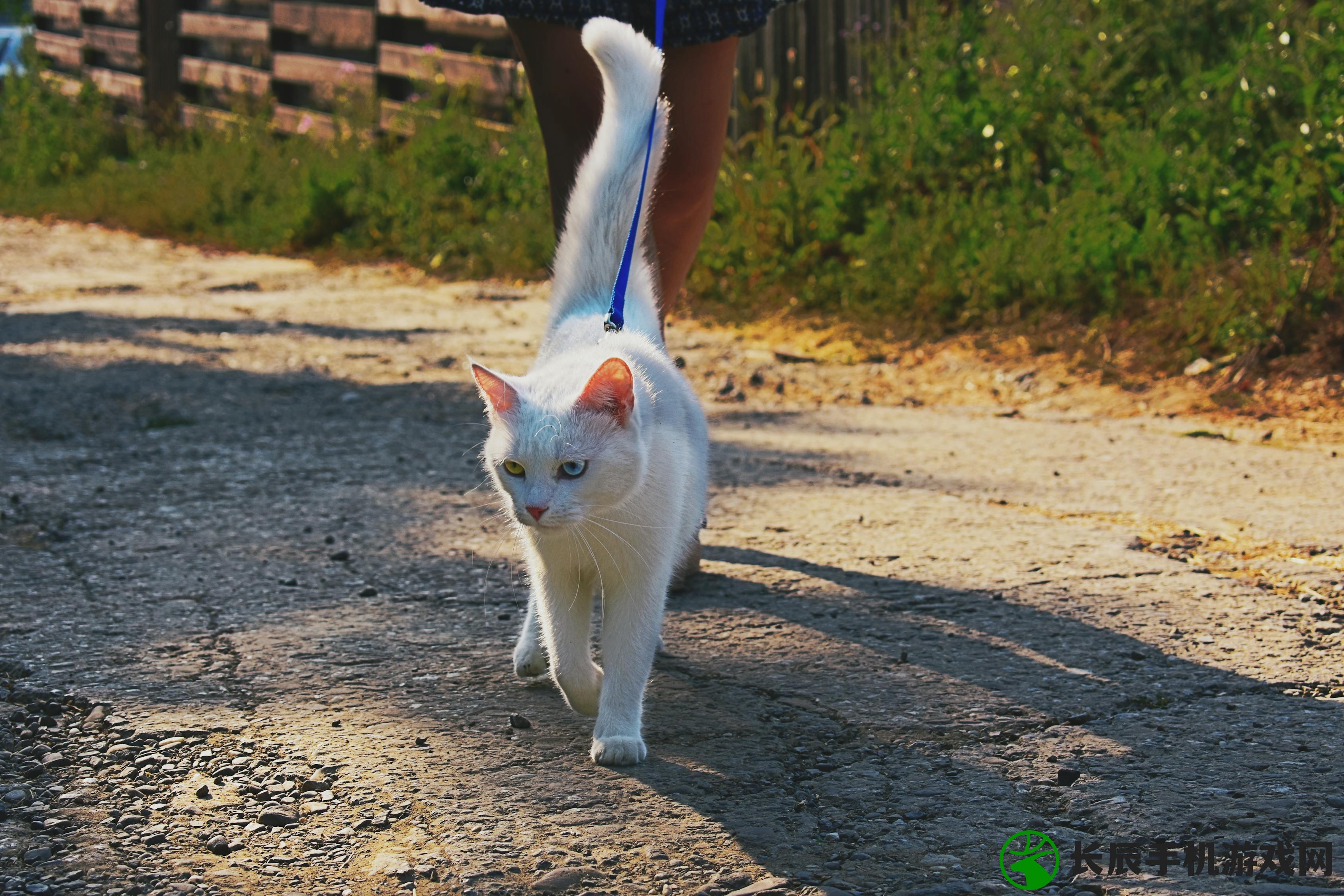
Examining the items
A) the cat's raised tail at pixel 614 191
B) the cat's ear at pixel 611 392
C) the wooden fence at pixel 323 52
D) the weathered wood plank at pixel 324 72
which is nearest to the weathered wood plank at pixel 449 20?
the wooden fence at pixel 323 52

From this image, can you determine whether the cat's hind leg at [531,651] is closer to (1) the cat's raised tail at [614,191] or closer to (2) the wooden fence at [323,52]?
(1) the cat's raised tail at [614,191]

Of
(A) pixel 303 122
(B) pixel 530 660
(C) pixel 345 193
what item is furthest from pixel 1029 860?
(A) pixel 303 122

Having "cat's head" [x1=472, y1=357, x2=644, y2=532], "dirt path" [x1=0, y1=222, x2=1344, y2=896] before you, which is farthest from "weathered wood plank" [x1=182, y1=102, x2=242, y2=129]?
"cat's head" [x1=472, y1=357, x2=644, y2=532]

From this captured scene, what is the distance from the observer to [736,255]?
5.57 m

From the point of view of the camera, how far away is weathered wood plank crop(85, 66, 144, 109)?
1041 centimetres

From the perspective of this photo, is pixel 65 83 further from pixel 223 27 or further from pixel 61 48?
pixel 223 27

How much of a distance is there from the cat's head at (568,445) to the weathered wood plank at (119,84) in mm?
9658

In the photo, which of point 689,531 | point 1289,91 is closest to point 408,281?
point 1289,91

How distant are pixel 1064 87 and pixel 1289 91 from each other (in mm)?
923

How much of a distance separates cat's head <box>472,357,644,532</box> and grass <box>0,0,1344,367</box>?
287 cm

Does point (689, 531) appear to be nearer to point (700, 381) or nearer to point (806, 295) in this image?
point (700, 381)

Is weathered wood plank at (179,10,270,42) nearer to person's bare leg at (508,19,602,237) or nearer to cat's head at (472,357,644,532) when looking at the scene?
person's bare leg at (508,19,602,237)

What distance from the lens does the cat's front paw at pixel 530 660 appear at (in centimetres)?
215

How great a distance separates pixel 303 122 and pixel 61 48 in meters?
4.97
